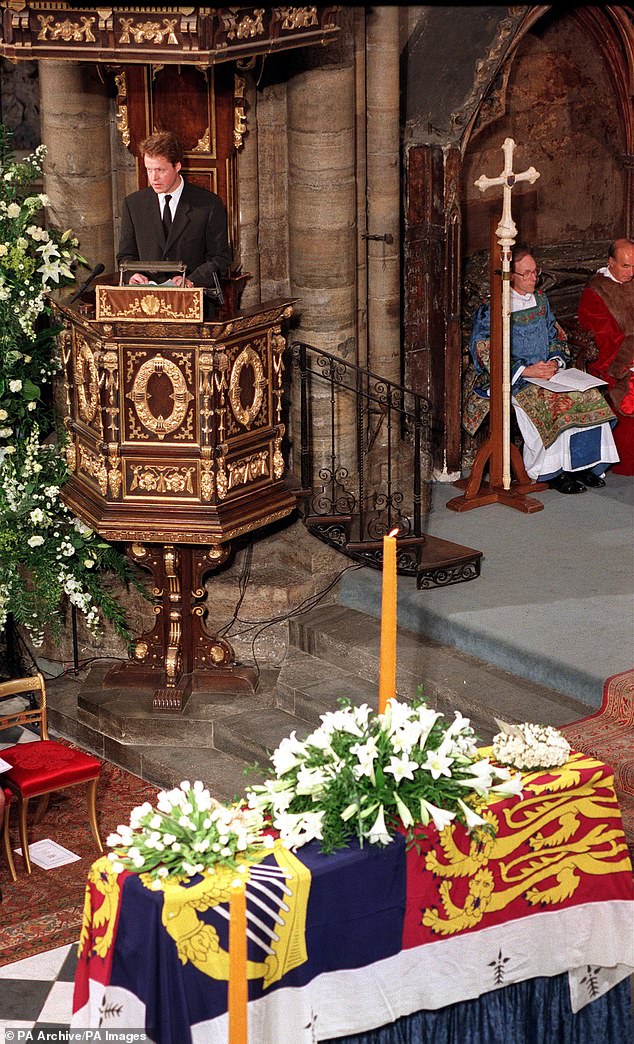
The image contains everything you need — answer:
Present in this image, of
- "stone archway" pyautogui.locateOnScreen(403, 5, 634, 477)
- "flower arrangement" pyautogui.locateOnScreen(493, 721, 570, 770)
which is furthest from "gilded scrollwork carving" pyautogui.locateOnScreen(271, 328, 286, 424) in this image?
"flower arrangement" pyautogui.locateOnScreen(493, 721, 570, 770)

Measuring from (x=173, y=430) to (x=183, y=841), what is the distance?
11.2 feet

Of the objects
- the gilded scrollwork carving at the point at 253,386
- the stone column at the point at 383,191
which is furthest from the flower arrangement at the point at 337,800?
the stone column at the point at 383,191

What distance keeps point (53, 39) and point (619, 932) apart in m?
4.68

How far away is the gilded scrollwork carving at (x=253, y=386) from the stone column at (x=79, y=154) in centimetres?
→ 140

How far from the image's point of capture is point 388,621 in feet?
17.2

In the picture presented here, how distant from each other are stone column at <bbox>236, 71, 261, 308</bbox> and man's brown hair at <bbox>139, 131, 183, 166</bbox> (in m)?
0.54

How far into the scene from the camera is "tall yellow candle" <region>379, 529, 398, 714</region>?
205 inches

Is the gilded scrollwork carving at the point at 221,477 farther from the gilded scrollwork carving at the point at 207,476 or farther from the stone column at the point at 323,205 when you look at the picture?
the stone column at the point at 323,205

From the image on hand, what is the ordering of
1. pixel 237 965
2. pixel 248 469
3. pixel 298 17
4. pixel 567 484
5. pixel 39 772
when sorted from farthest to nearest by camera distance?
pixel 567 484 < pixel 248 469 < pixel 298 17 < pixel 39 772 < pixel 237 965

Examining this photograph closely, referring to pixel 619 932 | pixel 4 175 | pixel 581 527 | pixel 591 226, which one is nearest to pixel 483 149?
pixel 591 226

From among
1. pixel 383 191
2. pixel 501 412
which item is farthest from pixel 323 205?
pixel 501 412

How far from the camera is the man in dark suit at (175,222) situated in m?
8.16

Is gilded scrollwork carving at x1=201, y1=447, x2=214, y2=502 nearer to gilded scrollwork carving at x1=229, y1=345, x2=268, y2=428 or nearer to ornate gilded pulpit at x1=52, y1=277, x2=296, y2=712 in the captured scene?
ornate gilded pulpit at x1=52, y1=277, x2=296, y2=712

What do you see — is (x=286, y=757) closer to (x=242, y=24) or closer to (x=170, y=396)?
(x=170, y=396)
